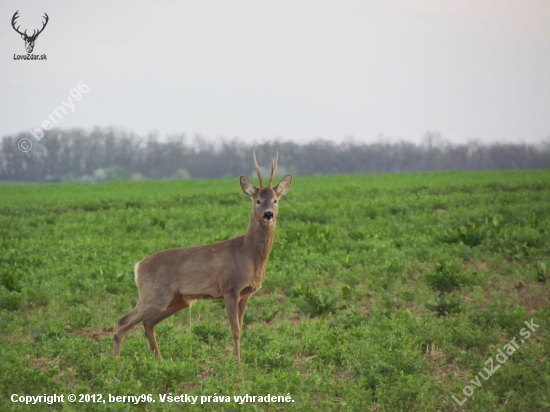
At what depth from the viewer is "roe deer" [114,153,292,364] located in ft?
29.8

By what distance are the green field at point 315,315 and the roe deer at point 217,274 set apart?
488mm

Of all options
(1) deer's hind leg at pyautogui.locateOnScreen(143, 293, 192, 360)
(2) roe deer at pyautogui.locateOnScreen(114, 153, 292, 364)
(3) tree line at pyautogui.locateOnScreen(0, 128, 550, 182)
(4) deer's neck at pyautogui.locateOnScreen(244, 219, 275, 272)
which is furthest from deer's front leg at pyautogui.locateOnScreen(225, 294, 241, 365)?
(3) tree line at pyautogui.locateOnScreen(0, 128, 550, 182)

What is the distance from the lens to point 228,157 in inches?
2056

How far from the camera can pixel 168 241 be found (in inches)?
680

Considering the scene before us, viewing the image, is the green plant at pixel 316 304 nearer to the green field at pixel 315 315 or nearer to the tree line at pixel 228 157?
the green field at pixel 315 315

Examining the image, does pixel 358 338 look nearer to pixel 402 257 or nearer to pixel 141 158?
pixel 402 257

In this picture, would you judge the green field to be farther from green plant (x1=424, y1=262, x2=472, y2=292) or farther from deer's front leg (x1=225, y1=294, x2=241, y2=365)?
deer's front leg (x1=225, y1=294, x2=241, y2=365)

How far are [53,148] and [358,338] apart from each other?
3675 centimetres

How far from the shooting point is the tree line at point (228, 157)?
147ft

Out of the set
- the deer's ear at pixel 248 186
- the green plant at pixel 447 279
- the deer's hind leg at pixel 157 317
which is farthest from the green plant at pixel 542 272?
the deer's hind leg at pixel 157 317

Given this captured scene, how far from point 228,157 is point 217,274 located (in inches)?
1706

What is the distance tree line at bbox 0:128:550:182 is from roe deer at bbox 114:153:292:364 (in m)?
33.9

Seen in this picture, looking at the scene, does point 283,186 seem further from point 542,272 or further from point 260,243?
point 542,272

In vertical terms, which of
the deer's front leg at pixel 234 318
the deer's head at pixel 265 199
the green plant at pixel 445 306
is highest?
the deer's head at pixel 265 199
